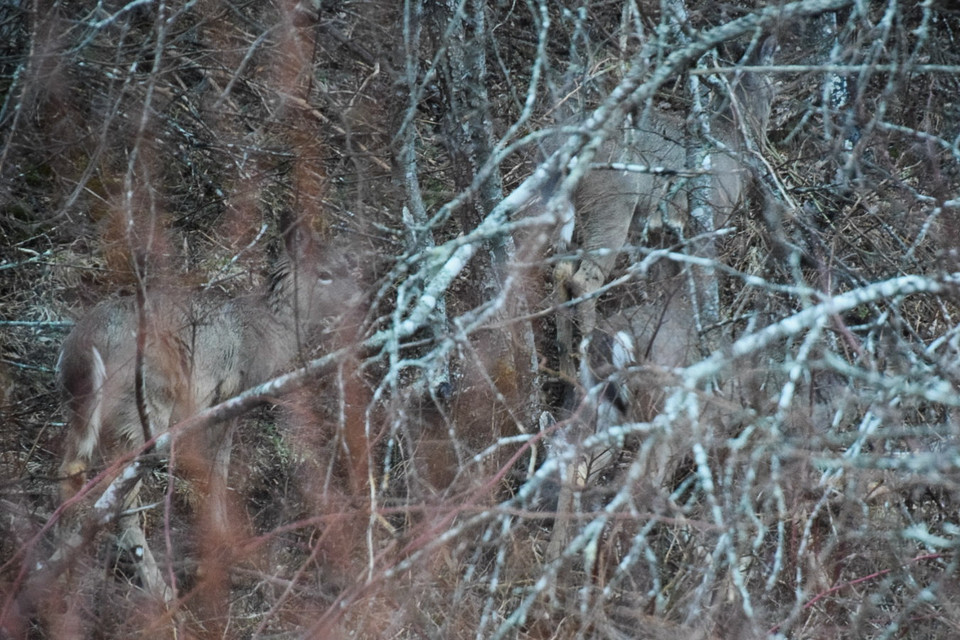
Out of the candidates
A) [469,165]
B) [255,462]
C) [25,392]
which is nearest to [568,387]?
[469,165]

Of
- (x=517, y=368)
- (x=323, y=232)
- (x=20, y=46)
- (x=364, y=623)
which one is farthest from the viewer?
(x=323, y=232)

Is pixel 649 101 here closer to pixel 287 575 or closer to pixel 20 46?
pixel 287 575

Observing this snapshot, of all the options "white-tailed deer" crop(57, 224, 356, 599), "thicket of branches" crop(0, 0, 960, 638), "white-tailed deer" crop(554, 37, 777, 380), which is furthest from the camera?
"white-tailed deer" crop(554, 37, 777, 380)

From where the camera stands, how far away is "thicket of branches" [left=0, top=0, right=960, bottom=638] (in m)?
3.27

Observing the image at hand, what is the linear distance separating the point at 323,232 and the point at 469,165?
1824 mm

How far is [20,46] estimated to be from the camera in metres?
6.09

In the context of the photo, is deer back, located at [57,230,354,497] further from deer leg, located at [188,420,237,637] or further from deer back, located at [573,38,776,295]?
deer back, located at [573,38,776,295]

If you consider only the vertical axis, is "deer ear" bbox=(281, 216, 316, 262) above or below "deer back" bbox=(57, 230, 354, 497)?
above

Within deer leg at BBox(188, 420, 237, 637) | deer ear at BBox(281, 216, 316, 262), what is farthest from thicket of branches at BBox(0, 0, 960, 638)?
deer ear at BBox(281, 216, 316, 262)

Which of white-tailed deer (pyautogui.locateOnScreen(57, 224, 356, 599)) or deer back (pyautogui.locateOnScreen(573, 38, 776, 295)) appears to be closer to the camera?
white-tailed deer (pyautogui.locateOnScreen(57, 224, 356, 599))

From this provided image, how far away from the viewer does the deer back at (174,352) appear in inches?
221

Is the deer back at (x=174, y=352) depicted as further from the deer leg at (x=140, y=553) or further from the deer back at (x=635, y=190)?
the deer back at (x=635, y=190)

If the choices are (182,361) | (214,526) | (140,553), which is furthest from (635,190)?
(140,553)

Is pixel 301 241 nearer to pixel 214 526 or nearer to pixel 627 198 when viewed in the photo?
pixel 214 526
